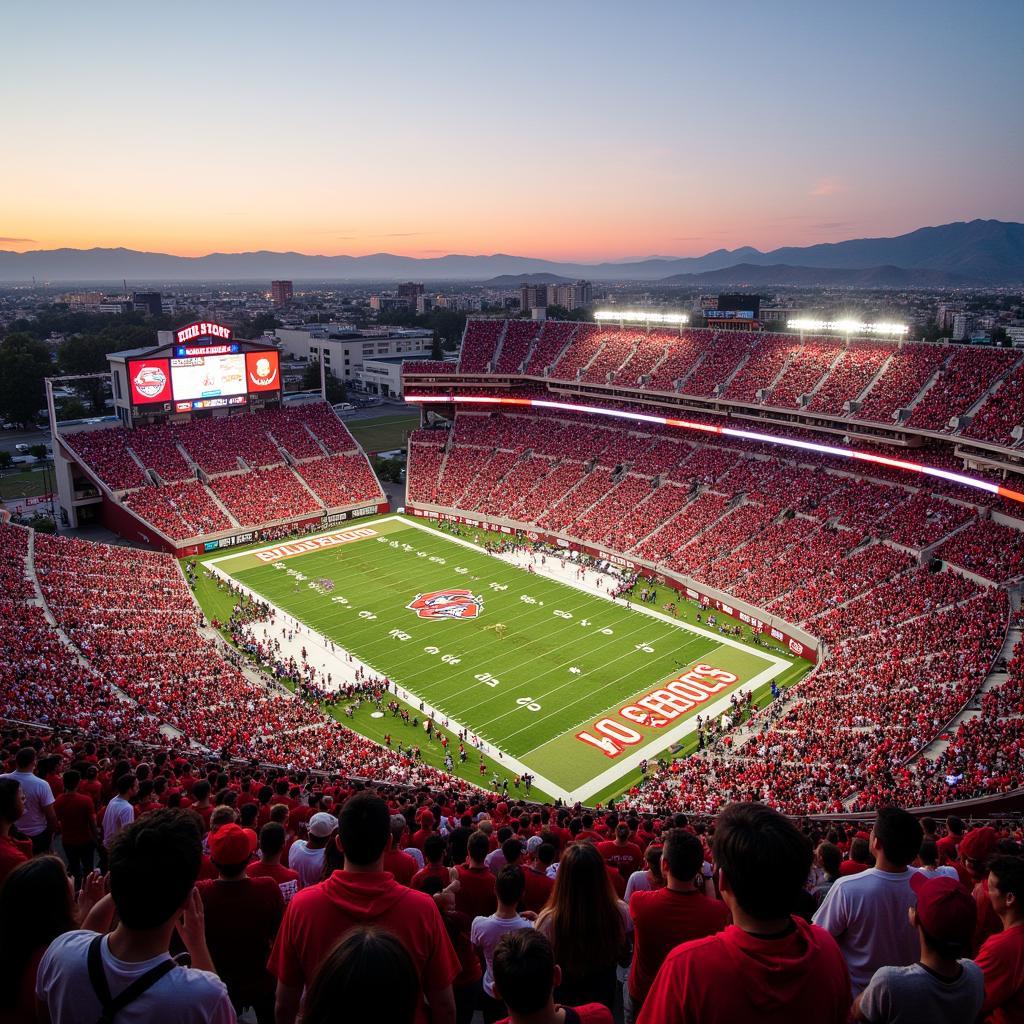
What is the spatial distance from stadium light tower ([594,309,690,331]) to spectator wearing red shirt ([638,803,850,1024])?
56847mm

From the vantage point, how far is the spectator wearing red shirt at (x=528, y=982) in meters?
2.94

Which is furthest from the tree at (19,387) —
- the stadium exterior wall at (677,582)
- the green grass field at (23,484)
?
the stadium exterior wall at (677,582)

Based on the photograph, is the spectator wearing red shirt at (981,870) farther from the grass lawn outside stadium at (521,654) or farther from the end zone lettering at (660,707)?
the end zone lettering at (660,707)

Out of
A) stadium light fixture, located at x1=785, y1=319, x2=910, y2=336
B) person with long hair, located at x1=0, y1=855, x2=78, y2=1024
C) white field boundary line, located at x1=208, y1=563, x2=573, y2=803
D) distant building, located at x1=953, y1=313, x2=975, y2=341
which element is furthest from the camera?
distant building, located at x1=953, y1=313, x2=975, y2=341

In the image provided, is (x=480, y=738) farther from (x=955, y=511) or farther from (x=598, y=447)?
(x=598, y=447)

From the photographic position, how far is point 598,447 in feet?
177

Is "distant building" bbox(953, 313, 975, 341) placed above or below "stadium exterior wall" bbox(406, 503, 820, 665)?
above

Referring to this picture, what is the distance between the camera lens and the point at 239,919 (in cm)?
520

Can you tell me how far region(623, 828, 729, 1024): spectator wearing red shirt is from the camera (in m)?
4.45

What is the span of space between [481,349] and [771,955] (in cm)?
6275

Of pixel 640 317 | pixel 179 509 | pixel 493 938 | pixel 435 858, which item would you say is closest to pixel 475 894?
pixel 435 858

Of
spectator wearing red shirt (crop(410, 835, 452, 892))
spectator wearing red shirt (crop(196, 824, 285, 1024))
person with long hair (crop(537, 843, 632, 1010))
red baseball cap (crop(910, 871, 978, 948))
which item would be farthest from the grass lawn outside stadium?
red baseball cap (crop(910, 871, 978, 948))

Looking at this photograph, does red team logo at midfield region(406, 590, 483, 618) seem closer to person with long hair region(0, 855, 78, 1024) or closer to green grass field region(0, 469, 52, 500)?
green grass field region(0, 469, 52, 500)

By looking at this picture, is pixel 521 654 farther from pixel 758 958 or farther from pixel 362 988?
pixel 362 988
